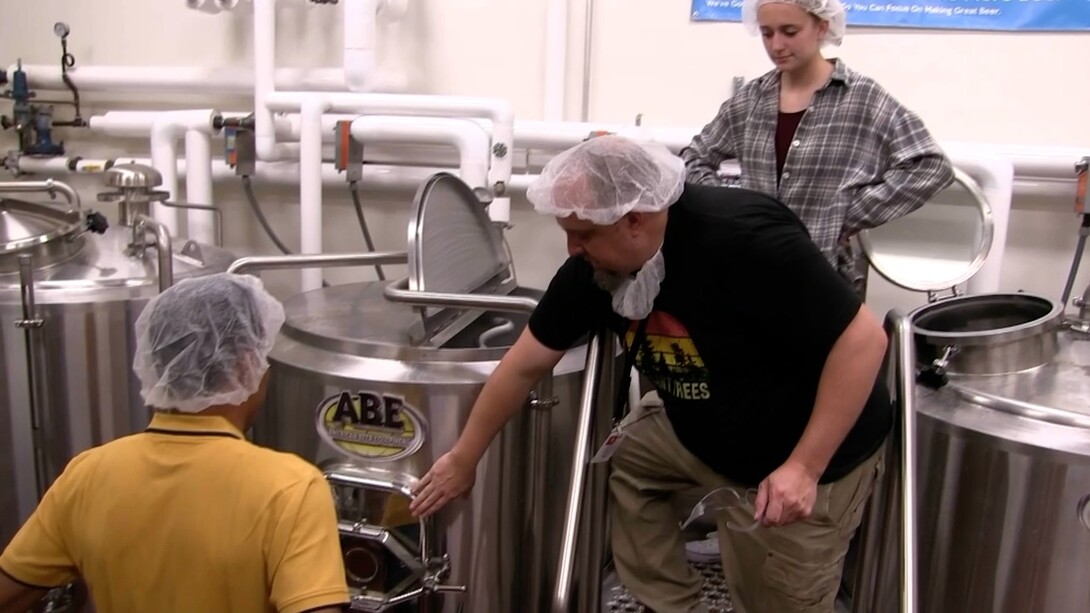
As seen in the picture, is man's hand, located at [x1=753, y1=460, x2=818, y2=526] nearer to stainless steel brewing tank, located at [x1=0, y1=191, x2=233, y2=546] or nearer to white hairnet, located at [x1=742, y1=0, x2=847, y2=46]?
white hairnet, located at [x1=742, y1=0, x2=847, y2=46]

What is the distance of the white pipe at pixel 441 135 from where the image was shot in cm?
230

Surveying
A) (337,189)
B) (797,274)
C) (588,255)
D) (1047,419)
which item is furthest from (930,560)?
(337,189)

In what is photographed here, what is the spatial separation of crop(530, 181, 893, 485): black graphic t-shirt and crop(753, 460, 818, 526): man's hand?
84 millimetres

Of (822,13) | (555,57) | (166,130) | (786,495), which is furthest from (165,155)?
(786,495)

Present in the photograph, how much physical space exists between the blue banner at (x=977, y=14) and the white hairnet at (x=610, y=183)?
4.38 ft

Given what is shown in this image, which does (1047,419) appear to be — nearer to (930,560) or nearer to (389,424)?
(930,560)

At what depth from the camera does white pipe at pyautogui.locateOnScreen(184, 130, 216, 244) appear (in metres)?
2.62

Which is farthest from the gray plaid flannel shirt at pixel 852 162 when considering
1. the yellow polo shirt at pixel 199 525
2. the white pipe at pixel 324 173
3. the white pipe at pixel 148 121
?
Answer: the white pipe at pixel 148 121

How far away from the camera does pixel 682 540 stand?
1.60m

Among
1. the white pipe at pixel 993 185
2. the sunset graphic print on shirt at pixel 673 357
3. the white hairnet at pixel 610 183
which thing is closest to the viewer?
the white hairnet at pixel 610 183

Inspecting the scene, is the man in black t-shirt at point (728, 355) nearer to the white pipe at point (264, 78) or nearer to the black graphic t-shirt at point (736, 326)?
the black graphic t-shirt at point (736, 326)

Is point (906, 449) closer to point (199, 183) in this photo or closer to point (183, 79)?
point (199, 183)

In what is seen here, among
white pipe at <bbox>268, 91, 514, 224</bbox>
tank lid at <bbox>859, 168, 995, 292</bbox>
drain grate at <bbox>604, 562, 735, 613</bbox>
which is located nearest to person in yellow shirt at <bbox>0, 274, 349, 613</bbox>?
drain grate at <bbox>604, 562, 735, 613</bbox>

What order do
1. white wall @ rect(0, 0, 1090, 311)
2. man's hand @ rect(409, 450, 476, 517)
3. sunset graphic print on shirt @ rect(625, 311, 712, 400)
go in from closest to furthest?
sunset graphic print on shirt @ rect(625, 311, 712, 400) < man's hand @ rect(409, 450, 476, 517) < white wall @ rect(0, 0, 1090, 311)
